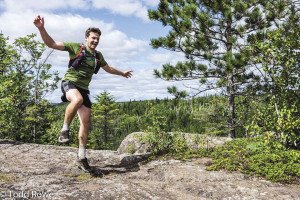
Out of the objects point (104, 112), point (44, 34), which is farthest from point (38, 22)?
point (104, 112)

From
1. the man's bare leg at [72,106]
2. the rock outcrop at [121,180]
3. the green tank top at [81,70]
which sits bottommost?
the rock outcrop at [121,180]

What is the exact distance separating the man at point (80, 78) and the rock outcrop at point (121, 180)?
641mm

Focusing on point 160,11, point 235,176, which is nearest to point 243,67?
point 160,11

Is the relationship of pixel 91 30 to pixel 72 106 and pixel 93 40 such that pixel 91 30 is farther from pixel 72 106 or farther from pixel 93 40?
pixel 72 106

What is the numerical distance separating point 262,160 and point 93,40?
383 cm

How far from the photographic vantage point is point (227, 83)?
641 inches

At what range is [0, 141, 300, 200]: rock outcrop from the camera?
187 inches

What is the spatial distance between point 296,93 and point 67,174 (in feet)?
16.9

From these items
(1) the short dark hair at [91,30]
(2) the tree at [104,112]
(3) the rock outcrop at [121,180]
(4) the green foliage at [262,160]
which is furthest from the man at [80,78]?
(2) the tree at [104,112]

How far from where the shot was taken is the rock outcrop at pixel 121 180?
15.6 ft

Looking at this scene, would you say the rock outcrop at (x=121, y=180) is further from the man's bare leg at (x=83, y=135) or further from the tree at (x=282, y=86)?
the tree at (x=282, y=86)

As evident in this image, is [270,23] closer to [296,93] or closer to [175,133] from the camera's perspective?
[296,93]

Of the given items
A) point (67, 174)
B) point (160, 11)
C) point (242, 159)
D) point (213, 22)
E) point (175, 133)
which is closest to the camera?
point (67, 174)

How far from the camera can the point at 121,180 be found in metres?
5.48
